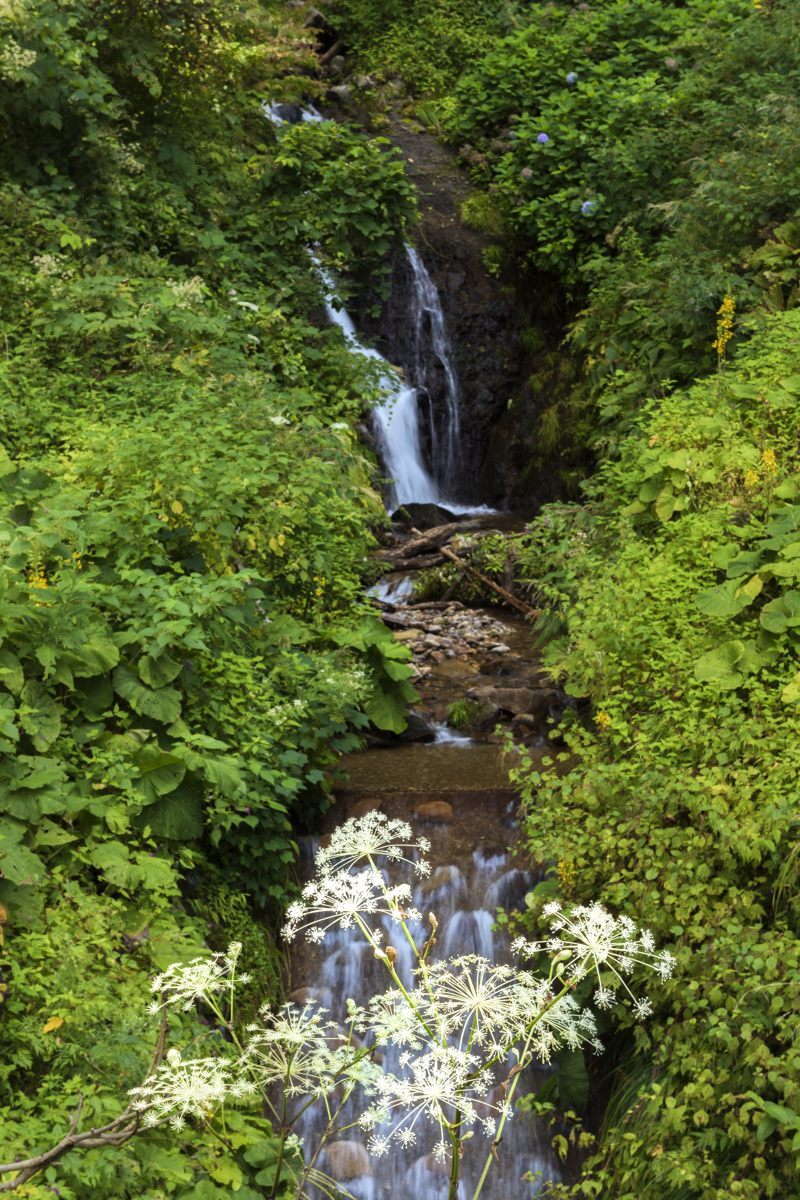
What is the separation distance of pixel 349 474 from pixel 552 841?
4.05 meters

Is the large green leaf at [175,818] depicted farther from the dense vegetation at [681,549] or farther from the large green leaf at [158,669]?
the dense vegetation at [681,549]

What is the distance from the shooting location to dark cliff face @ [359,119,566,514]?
1241 cm

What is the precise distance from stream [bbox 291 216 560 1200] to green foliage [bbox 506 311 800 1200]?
1.33 feet

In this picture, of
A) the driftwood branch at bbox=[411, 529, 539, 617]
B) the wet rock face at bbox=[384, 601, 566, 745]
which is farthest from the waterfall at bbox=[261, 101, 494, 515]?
the wet rock face at bbox=[384, 601, 566, 745]

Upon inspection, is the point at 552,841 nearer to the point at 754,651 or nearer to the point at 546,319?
the point at 754,651

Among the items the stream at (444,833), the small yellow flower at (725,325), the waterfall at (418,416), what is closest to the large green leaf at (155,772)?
the stream at (444,833)

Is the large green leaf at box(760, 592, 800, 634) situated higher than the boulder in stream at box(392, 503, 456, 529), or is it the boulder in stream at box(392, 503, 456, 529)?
the large green leaf at box(760, 592, 800, 634)

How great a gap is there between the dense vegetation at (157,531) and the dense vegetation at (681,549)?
146cm

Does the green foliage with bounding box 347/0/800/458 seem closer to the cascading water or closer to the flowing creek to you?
the flowing creek

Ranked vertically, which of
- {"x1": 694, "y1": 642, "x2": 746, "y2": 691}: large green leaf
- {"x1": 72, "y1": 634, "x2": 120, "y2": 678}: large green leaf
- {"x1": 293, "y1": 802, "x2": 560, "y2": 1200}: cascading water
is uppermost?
{"x1": 72, "y1": 634, "x2": 120, "y2": 678}: large green leaf

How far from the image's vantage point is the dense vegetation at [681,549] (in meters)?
4.65

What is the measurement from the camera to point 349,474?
8.80m

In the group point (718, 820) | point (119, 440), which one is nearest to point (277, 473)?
point (119, 440)

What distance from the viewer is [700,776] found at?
5309mm
